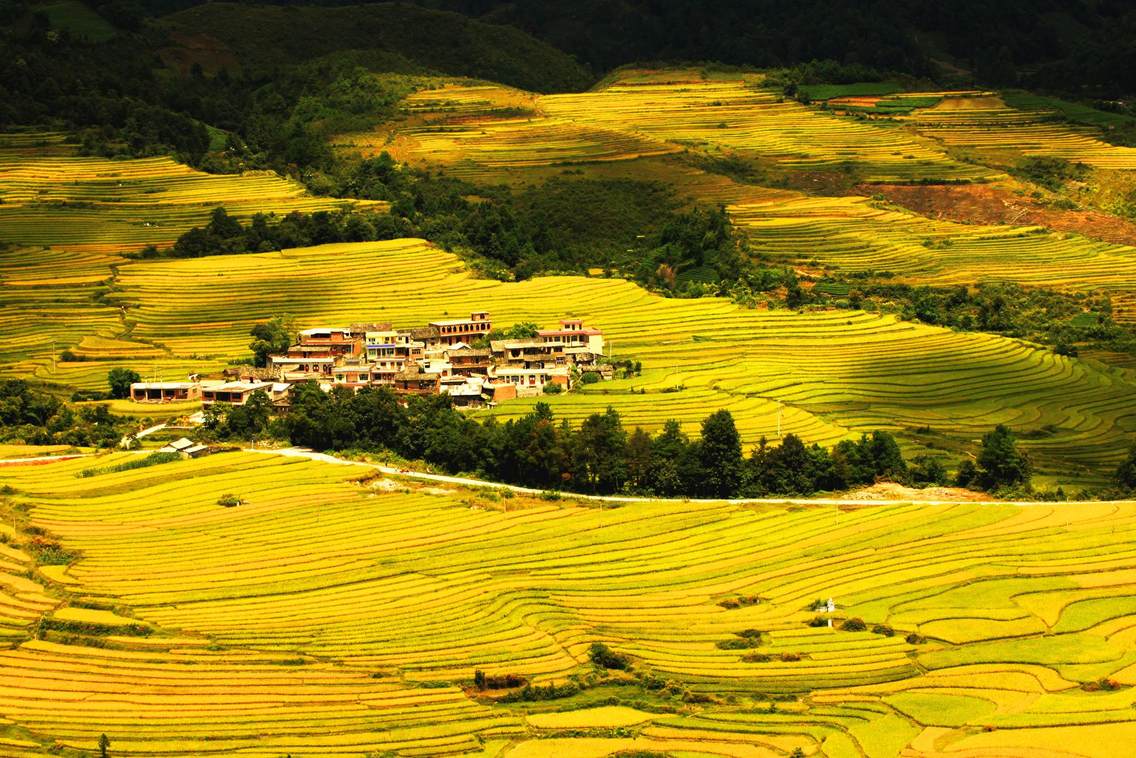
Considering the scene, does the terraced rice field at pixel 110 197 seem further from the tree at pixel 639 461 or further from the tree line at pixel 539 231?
the tree at pixel 639 461

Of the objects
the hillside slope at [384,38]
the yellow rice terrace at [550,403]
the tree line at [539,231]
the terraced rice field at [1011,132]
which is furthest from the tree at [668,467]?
the hillside slope at [384,38]

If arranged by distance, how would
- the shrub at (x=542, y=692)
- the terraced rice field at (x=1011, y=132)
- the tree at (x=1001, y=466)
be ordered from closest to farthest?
the shrub at (x=542, y=692)
the tree at (x=1001, y=466)
the terraced rice field at (x=1011, y=132)

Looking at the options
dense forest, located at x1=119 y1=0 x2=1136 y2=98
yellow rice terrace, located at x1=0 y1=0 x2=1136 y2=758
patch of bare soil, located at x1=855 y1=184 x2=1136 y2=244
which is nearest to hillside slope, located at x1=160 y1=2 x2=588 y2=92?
yellow rice terrace, located at x1=0 y1=0 x2=1136 y2=758

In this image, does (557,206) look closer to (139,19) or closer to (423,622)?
(139,19)

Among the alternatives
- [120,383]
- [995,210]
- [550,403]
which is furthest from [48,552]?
[995,210]

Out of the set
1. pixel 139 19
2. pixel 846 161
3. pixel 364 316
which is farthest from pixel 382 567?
pixel 139 19

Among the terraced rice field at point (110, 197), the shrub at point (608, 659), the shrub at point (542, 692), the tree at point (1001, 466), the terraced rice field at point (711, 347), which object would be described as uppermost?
the terraced rice field at point (110, 197)

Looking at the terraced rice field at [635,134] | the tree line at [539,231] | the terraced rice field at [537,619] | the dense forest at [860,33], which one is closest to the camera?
the terraced rice field at [537,619]

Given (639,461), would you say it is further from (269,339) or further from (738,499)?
(269,339)
